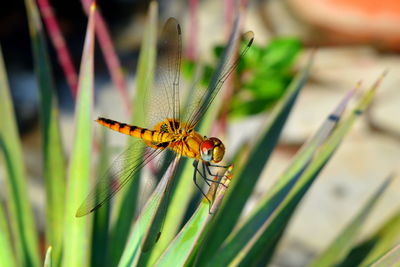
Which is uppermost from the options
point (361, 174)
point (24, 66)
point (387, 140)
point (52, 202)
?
point (24, 66)

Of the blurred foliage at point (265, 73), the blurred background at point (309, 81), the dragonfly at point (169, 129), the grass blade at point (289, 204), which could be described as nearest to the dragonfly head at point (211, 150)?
the dragonfly at point (169, 129)

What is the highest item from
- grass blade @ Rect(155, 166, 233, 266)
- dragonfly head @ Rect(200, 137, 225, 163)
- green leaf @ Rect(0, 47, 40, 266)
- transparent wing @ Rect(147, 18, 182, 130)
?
transparent wing @ Rect(147, 18, 182, 130)

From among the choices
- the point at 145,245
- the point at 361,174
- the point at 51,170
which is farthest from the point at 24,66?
the point at 145,245

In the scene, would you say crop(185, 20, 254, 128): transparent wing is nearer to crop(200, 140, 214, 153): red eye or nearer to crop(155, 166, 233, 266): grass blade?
crop(200, 140, 214, 153): red eye

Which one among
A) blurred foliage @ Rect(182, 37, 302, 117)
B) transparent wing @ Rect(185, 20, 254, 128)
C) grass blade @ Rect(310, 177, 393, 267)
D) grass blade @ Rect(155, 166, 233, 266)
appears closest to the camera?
grass blade @ Rect(155, 166, 233, 266)

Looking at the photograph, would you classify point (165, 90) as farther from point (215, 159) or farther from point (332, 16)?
point (332, 16)

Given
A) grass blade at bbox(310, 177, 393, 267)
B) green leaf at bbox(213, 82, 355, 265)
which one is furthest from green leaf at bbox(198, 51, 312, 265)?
grass blade at bbox(310, 177, 393, 267)

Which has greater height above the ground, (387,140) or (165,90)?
(387,140)

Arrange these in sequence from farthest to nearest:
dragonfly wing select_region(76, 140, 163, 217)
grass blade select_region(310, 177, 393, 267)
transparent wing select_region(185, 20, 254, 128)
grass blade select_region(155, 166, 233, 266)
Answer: grass blade select_region(310, 177, 393, 267) → transparent wing select_region(185, 20, 254, 128) → dragonfly wing select_region(76, 140, 163, 217) → grass blade select_region(155, 166, 233, 266)
